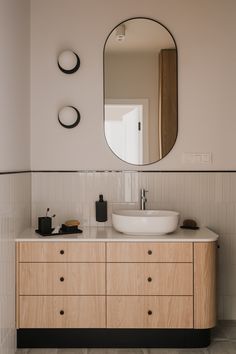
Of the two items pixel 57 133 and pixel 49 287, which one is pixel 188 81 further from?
pixel 49 287

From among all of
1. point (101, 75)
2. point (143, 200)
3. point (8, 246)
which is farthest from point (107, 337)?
point (101, 75)

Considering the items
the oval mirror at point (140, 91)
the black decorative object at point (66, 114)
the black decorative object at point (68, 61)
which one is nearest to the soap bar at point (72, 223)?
the oval mirror at point (140, 91)

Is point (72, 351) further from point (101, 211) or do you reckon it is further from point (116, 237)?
point (101, 211)

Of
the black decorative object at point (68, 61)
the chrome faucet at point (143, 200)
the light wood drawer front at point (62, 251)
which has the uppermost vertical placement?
the black decorative object at point (68, 61)

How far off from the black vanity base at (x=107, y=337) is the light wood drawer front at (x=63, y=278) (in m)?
0.28

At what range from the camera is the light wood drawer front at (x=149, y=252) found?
301 cm

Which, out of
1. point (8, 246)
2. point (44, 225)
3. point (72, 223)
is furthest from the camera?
point (72, 223)

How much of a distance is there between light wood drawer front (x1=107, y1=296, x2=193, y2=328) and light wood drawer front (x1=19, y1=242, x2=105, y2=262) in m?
0.31

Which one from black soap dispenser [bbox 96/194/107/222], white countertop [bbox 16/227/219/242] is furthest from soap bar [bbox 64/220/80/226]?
black soap dispenser [bbox 96/194/107/222]

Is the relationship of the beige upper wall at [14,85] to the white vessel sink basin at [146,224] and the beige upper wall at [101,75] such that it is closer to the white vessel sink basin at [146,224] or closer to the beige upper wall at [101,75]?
the beige upper wall at [101,75]

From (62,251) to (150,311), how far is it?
71cm

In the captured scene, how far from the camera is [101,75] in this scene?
3582 mm

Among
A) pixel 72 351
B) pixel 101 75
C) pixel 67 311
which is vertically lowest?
pixel 72 351

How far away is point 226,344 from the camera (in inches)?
124
